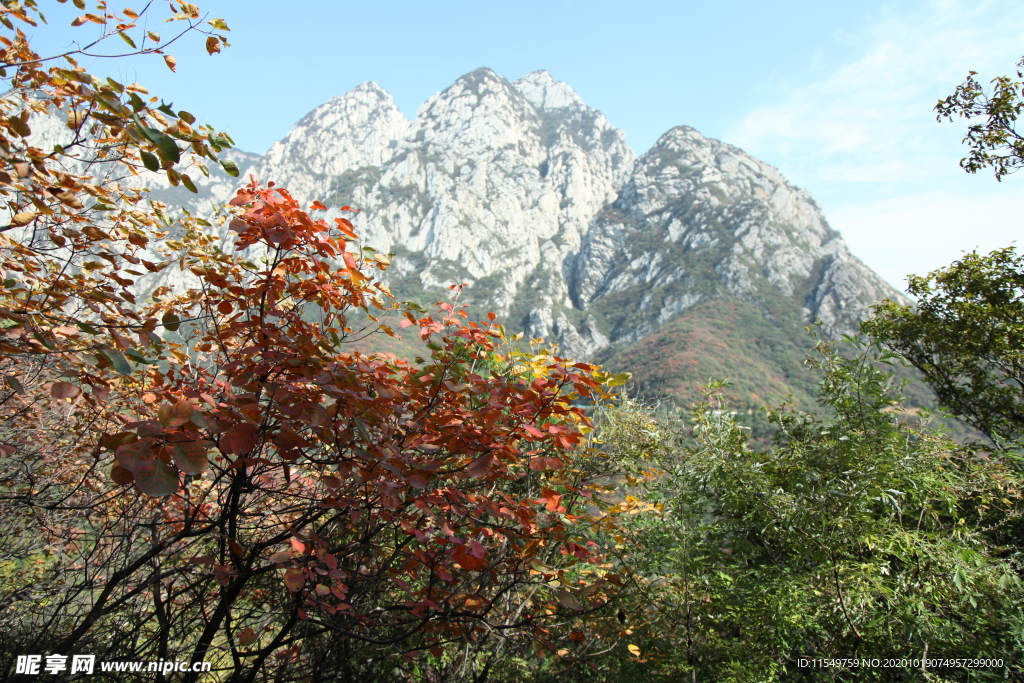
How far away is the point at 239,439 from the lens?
134 centimetres

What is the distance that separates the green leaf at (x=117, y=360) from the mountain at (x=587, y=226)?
58.5 metres

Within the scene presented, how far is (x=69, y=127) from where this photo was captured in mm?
1872

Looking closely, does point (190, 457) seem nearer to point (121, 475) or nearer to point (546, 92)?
point (121, 475)

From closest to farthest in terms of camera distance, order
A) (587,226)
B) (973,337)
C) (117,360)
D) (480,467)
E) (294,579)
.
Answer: (117,360)
(294,579)
(480,467)
(973,337)
(587,226)

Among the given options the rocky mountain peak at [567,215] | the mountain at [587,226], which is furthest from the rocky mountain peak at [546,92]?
the rocky mountain peak at [567,215]

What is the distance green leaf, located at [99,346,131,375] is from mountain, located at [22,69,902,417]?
5853 centimetres

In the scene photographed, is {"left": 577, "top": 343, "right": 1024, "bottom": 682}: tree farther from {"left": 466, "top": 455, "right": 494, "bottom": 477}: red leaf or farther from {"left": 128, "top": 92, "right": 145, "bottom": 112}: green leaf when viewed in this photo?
{"left": 128, "top": 92, "right": 145, "bottom": 112}: green leaf

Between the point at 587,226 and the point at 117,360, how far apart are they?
388 ft

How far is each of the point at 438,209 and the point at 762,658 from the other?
3970 inches

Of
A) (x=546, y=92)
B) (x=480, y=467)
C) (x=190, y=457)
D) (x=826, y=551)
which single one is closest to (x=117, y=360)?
(x=190, y=457)

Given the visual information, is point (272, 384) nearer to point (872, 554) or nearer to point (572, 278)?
point (872, 554)

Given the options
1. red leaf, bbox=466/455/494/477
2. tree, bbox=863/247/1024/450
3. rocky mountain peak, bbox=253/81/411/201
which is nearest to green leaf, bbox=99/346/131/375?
red leaf, bbox=466/455/494/477

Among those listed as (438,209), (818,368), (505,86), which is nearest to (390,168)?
(438,209)

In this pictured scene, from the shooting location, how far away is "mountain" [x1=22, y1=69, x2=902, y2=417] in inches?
3063
